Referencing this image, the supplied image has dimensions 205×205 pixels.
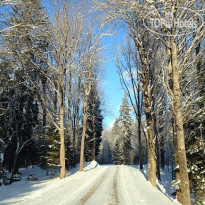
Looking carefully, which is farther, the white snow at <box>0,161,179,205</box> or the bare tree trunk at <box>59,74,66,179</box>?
the bare tree trunk at <box>59,74,66,179</box>

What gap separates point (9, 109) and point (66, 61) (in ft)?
26.0

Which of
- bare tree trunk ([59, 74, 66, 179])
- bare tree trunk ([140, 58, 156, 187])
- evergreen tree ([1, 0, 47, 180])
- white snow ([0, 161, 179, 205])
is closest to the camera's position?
white snow ([0, 161, 179, 205])

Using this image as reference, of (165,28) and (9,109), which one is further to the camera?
(9,109)

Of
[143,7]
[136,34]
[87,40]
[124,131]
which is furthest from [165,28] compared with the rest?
[124,131]

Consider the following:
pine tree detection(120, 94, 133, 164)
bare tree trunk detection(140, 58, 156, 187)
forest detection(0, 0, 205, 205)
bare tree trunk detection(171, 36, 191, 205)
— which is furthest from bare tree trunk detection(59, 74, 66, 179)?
pine tree detection(120, 94, 133, 164)

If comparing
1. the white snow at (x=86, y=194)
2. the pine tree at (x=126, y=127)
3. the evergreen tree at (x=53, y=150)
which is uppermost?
the pine tree at (x=126, y=127)

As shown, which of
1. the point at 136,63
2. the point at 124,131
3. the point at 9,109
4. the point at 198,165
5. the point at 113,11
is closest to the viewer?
→ the point at 113,11

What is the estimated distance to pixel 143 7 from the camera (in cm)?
778

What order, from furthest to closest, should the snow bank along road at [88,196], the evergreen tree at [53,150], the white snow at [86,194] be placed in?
the evergreen tree at [53,150] < the white snow at [86,194] < the snow bank along road at [88,196]

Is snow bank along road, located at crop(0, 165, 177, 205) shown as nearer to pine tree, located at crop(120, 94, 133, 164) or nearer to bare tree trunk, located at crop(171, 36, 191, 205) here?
bare tree trunk, located at crop(171, 36, 191, 205)

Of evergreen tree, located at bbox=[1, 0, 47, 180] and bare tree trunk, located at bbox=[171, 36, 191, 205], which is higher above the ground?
evergreen tree, located at bbox=[1, 0, 47, 180]

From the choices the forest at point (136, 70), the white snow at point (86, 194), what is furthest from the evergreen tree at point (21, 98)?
the white snow at point (86, 194)

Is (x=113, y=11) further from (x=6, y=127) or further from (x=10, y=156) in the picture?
(x=10, y=156)

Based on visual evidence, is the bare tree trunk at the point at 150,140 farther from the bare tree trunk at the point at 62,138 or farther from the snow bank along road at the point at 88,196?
the bare tree trunk at the point at 62,138
